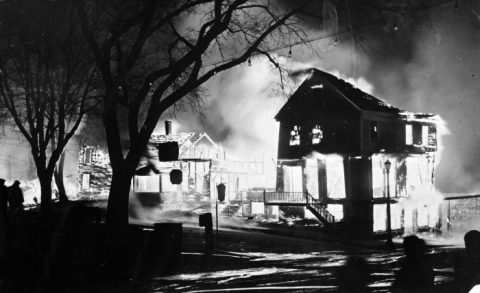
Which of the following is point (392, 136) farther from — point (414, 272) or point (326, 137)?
point (414, 272)

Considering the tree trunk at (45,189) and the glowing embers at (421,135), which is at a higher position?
the glowing embers at (421,135)

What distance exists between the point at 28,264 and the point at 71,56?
18.2 meters

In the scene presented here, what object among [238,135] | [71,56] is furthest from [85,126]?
[71,56]

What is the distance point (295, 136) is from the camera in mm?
42969

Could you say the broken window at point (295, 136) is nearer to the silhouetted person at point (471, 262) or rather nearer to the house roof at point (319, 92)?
the house roof at point (319, 92)

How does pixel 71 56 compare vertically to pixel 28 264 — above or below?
above

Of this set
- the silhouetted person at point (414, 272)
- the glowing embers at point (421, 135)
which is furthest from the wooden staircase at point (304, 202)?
the silhouetted person at point (414, 272)

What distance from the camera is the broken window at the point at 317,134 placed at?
41625 millimetres

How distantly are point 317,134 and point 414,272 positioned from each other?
35458 mm

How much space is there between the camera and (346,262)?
64.1 feet

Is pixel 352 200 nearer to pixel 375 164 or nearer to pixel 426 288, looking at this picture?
pixel 375 164

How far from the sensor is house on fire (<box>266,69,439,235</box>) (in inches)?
1566

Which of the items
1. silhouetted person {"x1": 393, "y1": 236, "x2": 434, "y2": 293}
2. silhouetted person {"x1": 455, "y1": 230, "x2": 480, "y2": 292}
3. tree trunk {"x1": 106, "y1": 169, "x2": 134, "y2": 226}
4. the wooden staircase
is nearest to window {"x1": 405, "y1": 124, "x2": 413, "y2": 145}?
the wooden staircase

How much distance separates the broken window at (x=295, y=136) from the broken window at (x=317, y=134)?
1.42 metres
